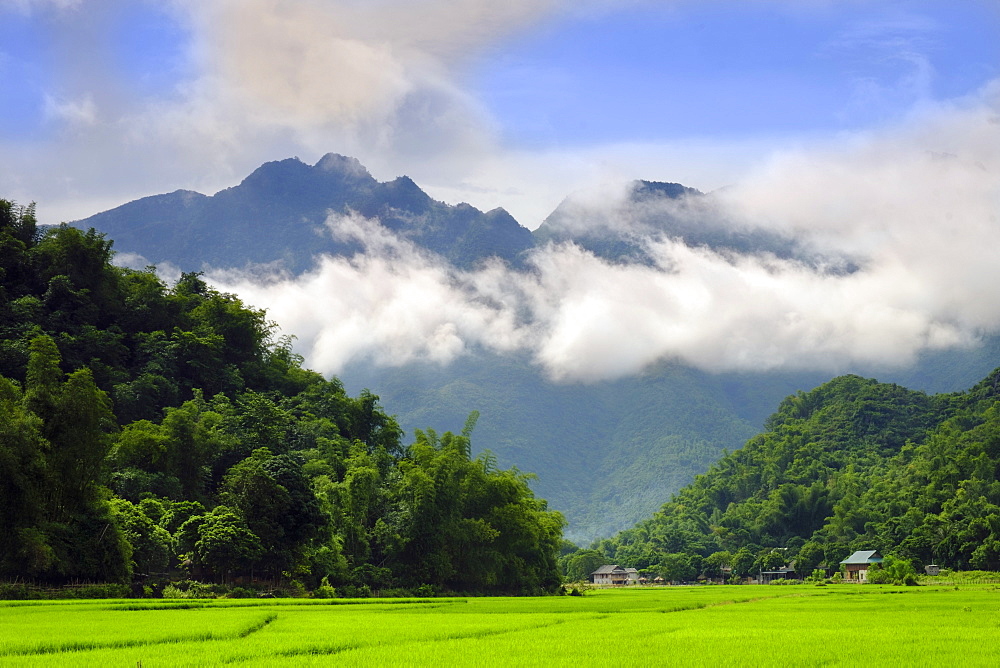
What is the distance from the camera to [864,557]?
102 m

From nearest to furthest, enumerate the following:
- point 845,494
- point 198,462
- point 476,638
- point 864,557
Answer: point 476,638, point 198,462, point 864,557, point 845,494

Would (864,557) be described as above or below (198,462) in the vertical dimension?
below

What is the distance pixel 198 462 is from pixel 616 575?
8803 cm

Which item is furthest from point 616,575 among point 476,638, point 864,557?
point 476,638

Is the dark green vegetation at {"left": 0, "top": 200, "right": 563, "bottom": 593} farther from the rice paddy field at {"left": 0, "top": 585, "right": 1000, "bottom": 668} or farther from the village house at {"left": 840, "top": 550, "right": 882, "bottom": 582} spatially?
the village house at {"left": 840, "top": 550, "right": 882, "bottom": 582}

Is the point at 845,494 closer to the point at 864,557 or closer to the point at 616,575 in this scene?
the point at 864,557

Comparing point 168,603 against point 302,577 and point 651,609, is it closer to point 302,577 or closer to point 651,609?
point 302,577

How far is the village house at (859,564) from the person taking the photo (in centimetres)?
10023

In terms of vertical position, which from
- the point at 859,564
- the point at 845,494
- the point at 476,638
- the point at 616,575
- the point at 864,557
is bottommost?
the point at 616,575

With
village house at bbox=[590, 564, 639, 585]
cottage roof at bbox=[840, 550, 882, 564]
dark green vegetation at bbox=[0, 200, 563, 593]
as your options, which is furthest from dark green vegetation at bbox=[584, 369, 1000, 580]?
dark green vegetation at bbox=[0, 200, 563, 593]

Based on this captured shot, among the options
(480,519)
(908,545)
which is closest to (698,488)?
(908,545)

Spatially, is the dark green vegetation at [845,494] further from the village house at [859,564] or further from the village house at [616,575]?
the village house at [616,575]

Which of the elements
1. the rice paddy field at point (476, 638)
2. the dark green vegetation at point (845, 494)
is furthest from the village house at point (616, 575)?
the rice paddy field at point (476, 638)

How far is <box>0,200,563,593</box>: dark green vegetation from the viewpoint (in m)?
43.7
